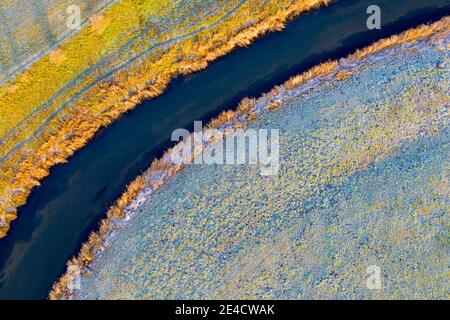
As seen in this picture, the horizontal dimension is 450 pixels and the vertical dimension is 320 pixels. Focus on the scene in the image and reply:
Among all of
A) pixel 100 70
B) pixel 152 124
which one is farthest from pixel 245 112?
pixel 100 70

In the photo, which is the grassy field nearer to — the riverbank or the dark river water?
the dark river water

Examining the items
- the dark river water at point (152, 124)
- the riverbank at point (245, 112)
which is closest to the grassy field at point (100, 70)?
the dark river water at point (152, 124)

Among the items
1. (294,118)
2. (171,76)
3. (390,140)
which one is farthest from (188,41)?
(390,140)

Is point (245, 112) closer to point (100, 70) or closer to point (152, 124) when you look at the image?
point (152, 124)

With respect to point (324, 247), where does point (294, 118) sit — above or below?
above

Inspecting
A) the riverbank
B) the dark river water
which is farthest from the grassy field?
the riverbank

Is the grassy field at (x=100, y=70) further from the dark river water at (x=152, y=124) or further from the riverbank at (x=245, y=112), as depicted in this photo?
the riverbank at (x=245, y=112)
